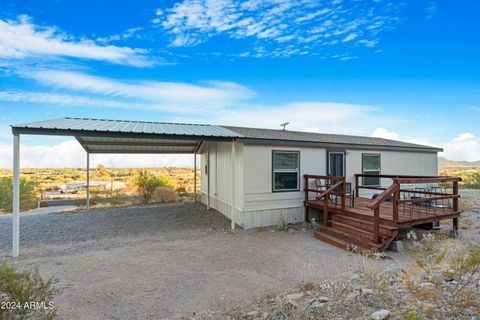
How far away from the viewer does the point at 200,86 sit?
14742 mm

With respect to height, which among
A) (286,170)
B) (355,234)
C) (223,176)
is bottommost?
(355,234)

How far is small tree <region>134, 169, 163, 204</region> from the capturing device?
13.8 metres

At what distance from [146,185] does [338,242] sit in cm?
1099

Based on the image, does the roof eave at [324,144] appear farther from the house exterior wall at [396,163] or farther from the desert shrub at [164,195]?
the desert shrub at [164,195]

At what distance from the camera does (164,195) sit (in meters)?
14.0

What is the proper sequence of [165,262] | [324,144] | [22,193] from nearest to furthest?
[165,262] < [324,144] < [22,193]

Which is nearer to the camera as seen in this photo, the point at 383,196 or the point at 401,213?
the point at 383,196

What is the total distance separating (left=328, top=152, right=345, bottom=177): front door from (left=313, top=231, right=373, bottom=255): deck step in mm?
2963

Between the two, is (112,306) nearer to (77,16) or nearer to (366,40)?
(77,16)

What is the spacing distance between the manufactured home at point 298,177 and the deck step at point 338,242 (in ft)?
0.12

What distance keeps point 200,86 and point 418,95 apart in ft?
44.5

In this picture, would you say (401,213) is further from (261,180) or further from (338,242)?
(261,180)

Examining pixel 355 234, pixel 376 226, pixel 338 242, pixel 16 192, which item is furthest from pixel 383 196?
pixel 16 192

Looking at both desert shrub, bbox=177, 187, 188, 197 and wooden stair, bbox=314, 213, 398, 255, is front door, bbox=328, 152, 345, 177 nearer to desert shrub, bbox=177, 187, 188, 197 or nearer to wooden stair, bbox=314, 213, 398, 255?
wooden stair, bbox=314, 213, 398, 255
